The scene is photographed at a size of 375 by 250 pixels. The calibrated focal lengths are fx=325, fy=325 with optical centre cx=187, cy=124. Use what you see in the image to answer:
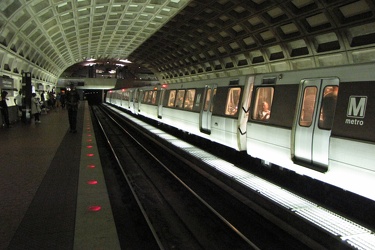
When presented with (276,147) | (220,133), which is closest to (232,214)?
(276,147)

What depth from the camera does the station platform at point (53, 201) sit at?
4.21 meters

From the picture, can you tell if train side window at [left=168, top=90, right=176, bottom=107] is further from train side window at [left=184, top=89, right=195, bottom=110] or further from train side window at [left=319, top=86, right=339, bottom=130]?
train side window at [left=319, top=86, right=339, bottom=130]

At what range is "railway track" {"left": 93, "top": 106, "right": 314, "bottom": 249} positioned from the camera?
15.5ft

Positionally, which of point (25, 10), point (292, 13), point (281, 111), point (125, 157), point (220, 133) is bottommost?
point (125, 157)

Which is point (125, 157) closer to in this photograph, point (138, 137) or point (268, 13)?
point (138, 137)

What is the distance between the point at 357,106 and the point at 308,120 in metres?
1.22

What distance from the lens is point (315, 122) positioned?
247 inches

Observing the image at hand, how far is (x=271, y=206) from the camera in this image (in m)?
5.74

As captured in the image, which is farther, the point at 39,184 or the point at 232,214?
the point at 39,184

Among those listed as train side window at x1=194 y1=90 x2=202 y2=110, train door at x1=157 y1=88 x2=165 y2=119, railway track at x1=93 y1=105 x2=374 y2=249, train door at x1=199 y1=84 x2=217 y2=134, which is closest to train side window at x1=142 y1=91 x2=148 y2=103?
train door at x1=157 y1=88 x2=165 y2=119

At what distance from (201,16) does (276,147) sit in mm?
20813

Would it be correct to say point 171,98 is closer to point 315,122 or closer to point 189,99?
point 189,99

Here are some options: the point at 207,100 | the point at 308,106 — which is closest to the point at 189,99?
the point at 207,100

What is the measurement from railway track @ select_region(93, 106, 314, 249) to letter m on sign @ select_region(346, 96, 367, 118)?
7.39 ft
